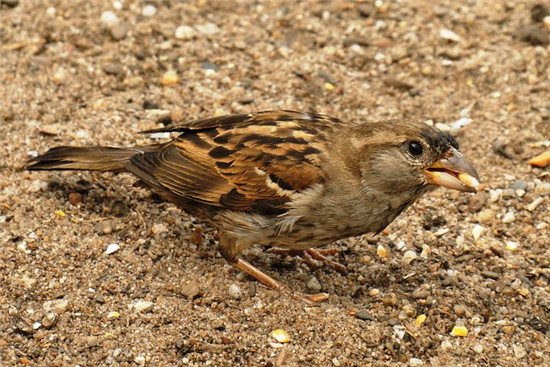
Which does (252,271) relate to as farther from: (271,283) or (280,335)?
(280,335)

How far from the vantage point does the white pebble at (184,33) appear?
24.9 feet

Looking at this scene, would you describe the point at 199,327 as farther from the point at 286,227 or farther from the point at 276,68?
the point at 276,68

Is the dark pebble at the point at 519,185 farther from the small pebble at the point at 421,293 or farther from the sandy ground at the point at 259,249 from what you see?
the small pebble at the point at 421,293

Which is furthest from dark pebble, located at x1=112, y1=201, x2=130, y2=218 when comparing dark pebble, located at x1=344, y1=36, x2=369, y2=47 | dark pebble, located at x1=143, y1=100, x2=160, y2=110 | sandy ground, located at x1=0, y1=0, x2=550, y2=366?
dark pebble, located at x1=344, y1=36, x2=369, y2=47

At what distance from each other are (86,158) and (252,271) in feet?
4.40

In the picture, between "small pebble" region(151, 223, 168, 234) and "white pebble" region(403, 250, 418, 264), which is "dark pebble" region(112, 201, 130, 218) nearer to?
"small pebble" region(151, 223, 168, 234)

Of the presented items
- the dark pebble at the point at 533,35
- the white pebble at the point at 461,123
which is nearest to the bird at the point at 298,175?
the white pebble at the point at 461,123

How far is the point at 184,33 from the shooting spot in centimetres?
761

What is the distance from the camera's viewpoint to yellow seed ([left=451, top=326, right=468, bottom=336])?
5.22 metres

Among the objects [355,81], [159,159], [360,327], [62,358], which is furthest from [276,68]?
[62,358]

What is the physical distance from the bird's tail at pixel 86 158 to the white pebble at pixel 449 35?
3.23 m

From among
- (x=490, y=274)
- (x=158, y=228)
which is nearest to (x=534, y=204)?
(x=490, y=274)

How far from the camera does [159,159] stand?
18.2 ft

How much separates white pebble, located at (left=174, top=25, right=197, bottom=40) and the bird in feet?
7.30
